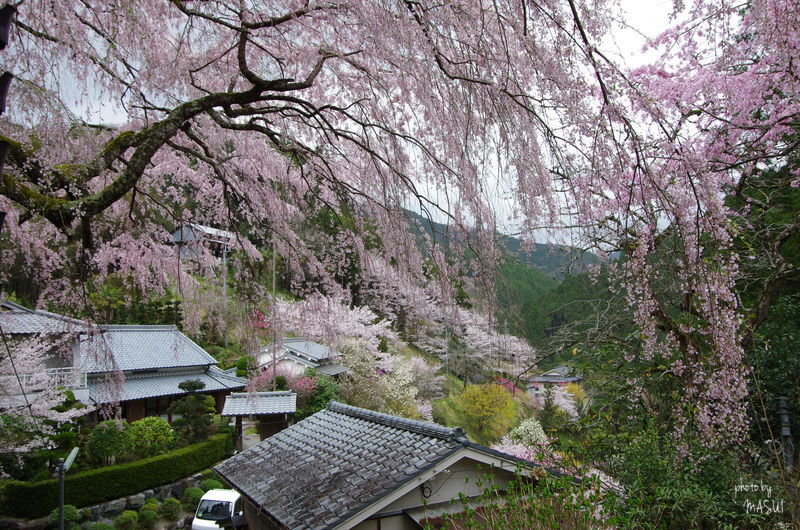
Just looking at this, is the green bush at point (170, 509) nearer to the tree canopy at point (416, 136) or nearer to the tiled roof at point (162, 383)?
the tiled roof at point (162, 383)

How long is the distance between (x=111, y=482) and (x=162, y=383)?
4.58 metres

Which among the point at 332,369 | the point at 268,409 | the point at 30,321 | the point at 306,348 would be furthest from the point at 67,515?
the point at 306,348

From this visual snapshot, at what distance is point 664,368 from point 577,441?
1086mm

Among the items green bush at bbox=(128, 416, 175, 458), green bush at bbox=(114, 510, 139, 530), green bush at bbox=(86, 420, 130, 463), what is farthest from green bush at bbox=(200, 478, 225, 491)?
green bush at bbox=(86, 420, 130, 463)

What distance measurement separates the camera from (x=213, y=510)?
394 inches

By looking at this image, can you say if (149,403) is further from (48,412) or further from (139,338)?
(48,412)

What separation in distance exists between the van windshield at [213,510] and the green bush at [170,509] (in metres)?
0.96

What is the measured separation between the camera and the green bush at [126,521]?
32.5 feet

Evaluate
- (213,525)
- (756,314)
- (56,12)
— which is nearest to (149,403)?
(213,525)

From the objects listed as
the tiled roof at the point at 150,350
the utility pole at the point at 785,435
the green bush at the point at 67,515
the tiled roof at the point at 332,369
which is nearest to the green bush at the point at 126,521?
the green bush at the point at 67,515

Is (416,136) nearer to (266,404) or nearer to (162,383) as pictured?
(266,404)

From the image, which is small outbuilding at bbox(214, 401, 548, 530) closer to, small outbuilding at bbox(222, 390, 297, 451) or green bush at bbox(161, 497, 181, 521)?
green bush at bbox(161, 497, 181, 521)

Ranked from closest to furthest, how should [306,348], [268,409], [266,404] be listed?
[268,409] → [266,404] → [306,348]

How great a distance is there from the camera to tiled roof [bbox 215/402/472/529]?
3967mm
